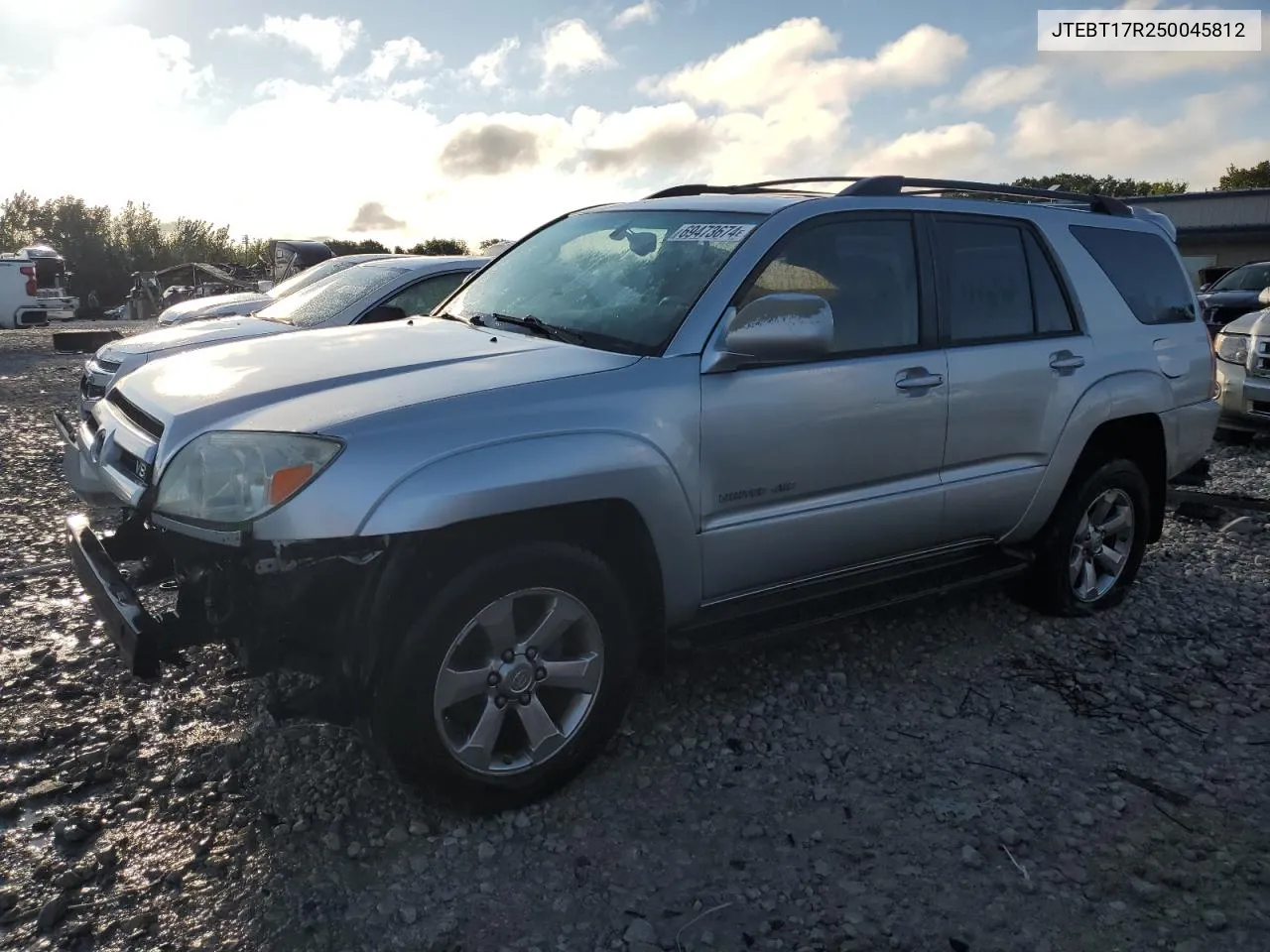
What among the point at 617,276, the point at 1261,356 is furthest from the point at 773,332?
the point at 1261,356

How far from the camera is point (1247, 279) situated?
1479 cm

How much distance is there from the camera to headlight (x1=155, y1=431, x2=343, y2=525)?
8.36 ft

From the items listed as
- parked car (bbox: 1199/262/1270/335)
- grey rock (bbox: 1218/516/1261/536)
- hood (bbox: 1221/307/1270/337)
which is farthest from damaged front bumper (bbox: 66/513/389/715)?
parked car (bbox: 1199/262/1270/335)

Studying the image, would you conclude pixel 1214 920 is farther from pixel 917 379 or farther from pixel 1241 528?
pixel 1241 528

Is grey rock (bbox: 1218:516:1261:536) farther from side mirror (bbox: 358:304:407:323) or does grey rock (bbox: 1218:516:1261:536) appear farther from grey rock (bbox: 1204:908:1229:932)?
side mirror (bbox: 358:304:407:323)

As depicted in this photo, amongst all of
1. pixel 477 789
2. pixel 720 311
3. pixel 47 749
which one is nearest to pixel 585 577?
pixel 477 789

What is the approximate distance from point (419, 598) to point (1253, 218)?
4065cm

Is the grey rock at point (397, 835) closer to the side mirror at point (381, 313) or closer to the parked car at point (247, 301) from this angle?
the side mirror at point (381, 313)

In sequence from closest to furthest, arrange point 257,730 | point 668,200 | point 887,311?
point 257,730 < point 887,311 < point 668,200

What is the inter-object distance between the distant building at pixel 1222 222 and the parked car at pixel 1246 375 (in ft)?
98.6

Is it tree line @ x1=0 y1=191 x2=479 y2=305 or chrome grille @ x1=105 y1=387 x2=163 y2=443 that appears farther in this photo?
tree line @ x1=0 y1=191 x2=479 y2=305

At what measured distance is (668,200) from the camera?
157 inches

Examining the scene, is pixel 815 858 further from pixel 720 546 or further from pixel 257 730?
pixel 257 730

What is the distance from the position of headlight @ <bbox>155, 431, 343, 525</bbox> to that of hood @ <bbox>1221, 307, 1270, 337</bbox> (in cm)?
821
